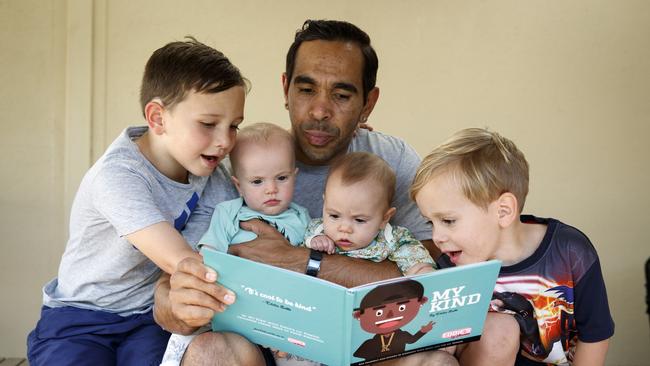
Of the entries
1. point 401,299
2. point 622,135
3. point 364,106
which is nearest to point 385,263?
point 401,299

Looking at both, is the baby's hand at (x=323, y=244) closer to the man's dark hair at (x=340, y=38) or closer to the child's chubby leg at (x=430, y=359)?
the child's chubby leg at (x=430, y=359)

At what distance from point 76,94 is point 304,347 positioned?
3.11m

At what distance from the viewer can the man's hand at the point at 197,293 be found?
5.98 ft

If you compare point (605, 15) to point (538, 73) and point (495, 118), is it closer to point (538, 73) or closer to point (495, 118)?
point (538, 73)

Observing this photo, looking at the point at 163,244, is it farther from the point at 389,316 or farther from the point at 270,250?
the point at 389,316

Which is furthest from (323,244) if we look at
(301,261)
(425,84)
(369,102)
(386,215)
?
(425,84)

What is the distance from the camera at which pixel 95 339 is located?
230 centimetres

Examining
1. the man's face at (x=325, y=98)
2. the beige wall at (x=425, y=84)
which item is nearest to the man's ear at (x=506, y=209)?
the man's face at (x=325, y=98)

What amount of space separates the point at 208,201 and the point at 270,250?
32 cm

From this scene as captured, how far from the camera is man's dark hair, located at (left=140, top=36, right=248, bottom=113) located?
226cm

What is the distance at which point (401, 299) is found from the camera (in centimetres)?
176

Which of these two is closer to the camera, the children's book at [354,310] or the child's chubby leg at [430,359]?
the children's book at [354,310]

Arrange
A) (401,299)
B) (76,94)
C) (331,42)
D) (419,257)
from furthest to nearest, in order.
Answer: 1. (76,94)
2. (331,42)
3. (419,257)
4. (401,299)

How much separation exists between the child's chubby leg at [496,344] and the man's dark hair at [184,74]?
110cm
